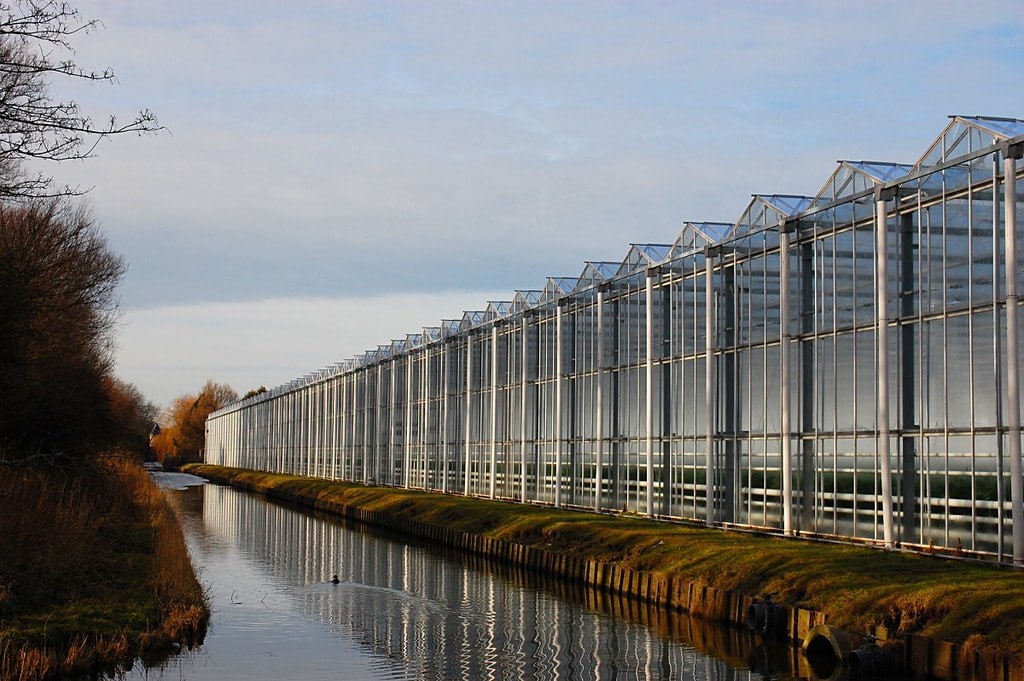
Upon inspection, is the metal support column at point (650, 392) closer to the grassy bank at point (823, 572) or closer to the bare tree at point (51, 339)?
the grassy bank at point (823, 572)

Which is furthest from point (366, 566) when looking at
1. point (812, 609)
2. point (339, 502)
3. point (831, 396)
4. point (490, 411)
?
point (339, 502)

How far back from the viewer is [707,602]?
2402 centimetres

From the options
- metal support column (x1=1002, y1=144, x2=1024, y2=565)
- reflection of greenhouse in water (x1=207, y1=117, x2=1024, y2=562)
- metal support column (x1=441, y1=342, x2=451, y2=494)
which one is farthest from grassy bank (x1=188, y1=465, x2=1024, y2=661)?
metal support column (x1=441, y1=342, x2=451, y2=494)

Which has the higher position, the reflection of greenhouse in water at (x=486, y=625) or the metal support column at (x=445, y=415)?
the metal support column at (x=445, y=415)

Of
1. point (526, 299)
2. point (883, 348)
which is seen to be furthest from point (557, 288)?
point (883, 348)

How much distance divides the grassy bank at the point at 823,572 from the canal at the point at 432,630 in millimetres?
1319

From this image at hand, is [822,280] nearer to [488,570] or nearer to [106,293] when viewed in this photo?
[488,570]

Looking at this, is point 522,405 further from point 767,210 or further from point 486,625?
point 486,625

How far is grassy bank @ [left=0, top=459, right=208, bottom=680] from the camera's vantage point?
57.5 feet

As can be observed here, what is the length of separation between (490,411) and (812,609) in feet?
118

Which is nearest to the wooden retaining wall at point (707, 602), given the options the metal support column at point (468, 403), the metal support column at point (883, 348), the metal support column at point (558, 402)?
the metal support column at point (883, 348)

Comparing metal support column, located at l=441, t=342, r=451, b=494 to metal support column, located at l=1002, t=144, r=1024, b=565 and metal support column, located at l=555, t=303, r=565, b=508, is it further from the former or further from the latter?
metal support column, located at l=1002, t=144, r=1024, b=565

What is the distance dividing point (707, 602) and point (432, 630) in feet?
17.9

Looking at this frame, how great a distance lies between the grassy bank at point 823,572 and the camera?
58.5 ft
